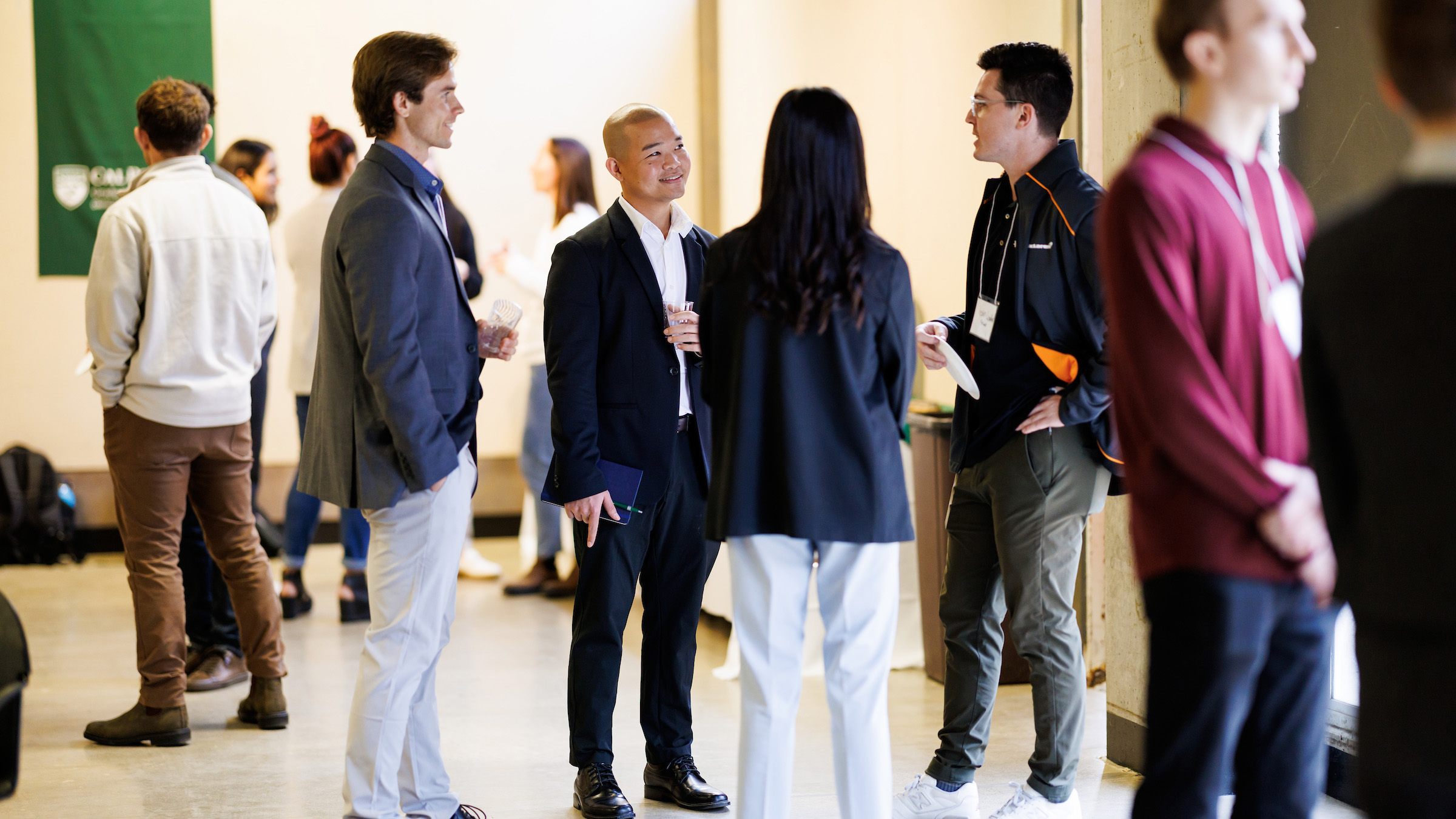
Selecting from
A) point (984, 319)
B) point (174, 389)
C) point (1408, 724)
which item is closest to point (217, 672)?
point (174, 389)

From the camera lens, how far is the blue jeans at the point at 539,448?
5707 millimetres

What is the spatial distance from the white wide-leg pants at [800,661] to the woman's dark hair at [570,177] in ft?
11.6

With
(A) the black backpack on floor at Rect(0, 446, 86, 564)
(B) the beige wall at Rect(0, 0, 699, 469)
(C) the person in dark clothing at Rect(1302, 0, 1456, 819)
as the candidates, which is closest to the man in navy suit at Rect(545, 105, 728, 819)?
(C) the person in dark clothing at Rect(1302, 0, 1456, 819)

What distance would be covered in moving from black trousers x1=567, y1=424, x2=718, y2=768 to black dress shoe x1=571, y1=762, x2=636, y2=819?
0.03 m

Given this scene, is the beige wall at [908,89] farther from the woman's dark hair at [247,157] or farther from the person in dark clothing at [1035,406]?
the woman's dark hair at [247,157]

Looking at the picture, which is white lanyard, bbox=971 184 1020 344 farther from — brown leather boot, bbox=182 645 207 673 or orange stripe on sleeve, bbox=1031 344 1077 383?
brown leather boot, bbox=182 645 207 673

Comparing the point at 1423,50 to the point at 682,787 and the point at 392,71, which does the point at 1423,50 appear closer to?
the point at 392,71

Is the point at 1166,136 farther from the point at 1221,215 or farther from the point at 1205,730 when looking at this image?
the point at 1205,730

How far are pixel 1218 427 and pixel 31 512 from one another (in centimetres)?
653

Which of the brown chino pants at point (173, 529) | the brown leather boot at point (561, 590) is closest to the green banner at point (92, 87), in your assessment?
the brown leather boot at point (561, 590)

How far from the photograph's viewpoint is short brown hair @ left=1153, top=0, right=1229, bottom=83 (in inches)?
63.2

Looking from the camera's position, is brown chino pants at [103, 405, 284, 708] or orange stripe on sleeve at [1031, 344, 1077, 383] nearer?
orange stripe on sleeve at [1031, 344, 1077, 383]

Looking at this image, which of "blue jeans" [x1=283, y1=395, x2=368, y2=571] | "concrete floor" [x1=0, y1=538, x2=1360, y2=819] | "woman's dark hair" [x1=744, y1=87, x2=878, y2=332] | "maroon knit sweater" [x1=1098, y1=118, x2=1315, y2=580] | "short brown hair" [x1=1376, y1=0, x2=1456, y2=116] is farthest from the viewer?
"blue jeans" [x1=283, y1=395, x2=368, y2=571]

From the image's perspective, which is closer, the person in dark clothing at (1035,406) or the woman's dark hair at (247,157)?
the person in dark clothing at (1035,406)
